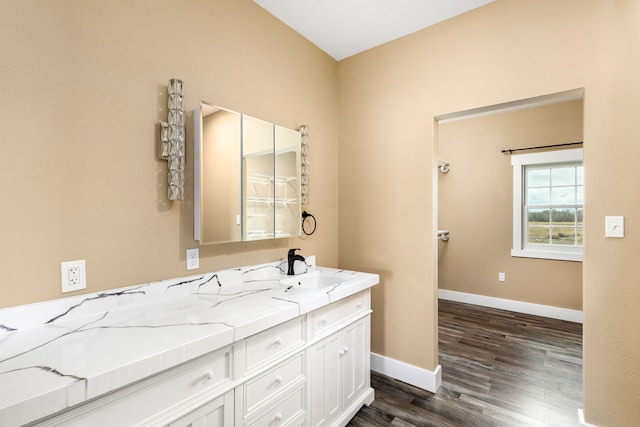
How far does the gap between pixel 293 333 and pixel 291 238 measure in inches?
39.3

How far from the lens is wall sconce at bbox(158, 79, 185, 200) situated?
157cm

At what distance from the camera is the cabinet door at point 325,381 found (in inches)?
65.2

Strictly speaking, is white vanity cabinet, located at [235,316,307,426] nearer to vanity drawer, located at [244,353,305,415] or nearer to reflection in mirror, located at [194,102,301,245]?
vanity drawer, located at [244,353,305,415]

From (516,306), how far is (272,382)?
3.92m

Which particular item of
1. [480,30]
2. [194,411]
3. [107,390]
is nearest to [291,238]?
[194,411]

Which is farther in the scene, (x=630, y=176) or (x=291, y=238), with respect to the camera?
(x=291, y=238)

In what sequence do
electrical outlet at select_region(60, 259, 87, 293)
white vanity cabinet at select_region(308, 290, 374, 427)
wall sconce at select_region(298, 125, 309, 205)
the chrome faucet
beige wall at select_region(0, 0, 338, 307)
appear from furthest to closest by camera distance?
wall sconce at select_region(298, 125, 309, 205) < the chrome faucet < white vanity cabinet at select_region(308, 290, 374, 427) < electrical outlet at select_region(60, 259, 87, 293) < beige wall at select_region(0, 0, 338, 307)

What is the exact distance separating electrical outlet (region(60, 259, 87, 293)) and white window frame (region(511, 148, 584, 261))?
4.59m

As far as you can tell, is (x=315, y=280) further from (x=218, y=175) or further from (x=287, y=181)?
(x=218, y=175)

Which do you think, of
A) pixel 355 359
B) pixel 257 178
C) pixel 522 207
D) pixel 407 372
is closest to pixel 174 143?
pixel 257 178

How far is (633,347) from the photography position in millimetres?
1660

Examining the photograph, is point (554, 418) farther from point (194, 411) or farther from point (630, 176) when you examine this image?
point (194, 411)

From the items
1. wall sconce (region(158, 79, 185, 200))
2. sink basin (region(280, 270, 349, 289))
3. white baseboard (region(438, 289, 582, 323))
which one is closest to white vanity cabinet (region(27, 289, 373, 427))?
sink basin (region(280, 270, 349, 289))

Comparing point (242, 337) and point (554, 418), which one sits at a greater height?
point (242, 337)
